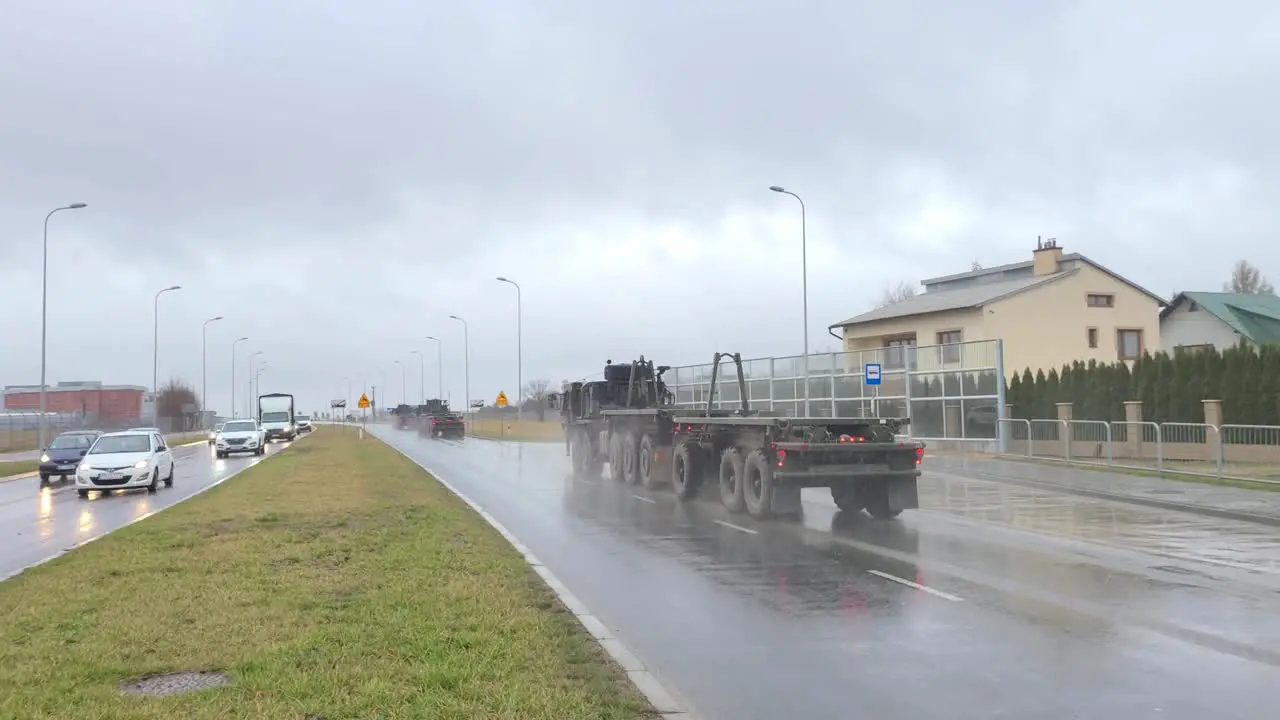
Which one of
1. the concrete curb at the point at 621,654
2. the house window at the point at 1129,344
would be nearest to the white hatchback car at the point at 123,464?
the concrete curb at the point at 621,654

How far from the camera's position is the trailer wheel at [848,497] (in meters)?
16.8

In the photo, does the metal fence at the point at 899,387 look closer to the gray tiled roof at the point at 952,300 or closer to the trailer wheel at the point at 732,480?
the gray tiled roof at the point at 952,300

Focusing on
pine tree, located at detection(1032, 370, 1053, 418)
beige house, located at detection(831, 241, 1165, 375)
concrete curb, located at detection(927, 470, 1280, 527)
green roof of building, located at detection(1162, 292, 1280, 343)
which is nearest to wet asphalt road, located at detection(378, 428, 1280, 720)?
concrete curb, located at detection(927, 470, 1280, 527)

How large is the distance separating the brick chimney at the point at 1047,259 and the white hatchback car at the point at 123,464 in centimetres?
3612

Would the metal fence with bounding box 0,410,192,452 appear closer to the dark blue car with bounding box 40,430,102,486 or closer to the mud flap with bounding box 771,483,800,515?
the dark blue car with bounding box 40,430,102,486

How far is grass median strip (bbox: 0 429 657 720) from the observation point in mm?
6035

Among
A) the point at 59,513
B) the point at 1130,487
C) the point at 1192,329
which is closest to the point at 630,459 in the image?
the point at 1130,487

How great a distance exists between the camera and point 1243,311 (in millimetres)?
48875

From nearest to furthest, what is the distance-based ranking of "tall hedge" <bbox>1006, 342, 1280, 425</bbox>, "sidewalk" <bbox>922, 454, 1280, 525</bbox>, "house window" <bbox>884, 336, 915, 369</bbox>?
"sidewalk" <bbox>922, 454, 1280, 525</bbox>, "tall hedge" <bbox>1006, 342, 1280, 425</bbox>, "house window" <bbox>884, 336, 915, 369</bbox>

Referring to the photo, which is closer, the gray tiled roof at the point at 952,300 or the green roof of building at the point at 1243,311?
the gray tiled roof at the point at 952,300

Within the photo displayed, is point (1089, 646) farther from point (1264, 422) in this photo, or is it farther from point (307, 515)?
point (1264, 422)

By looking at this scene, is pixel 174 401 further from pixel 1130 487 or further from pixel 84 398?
pixel 1130 487

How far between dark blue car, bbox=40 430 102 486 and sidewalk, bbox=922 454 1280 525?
2400cm

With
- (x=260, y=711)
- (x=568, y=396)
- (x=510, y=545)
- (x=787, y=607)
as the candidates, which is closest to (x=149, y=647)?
(x=260, y=711)
